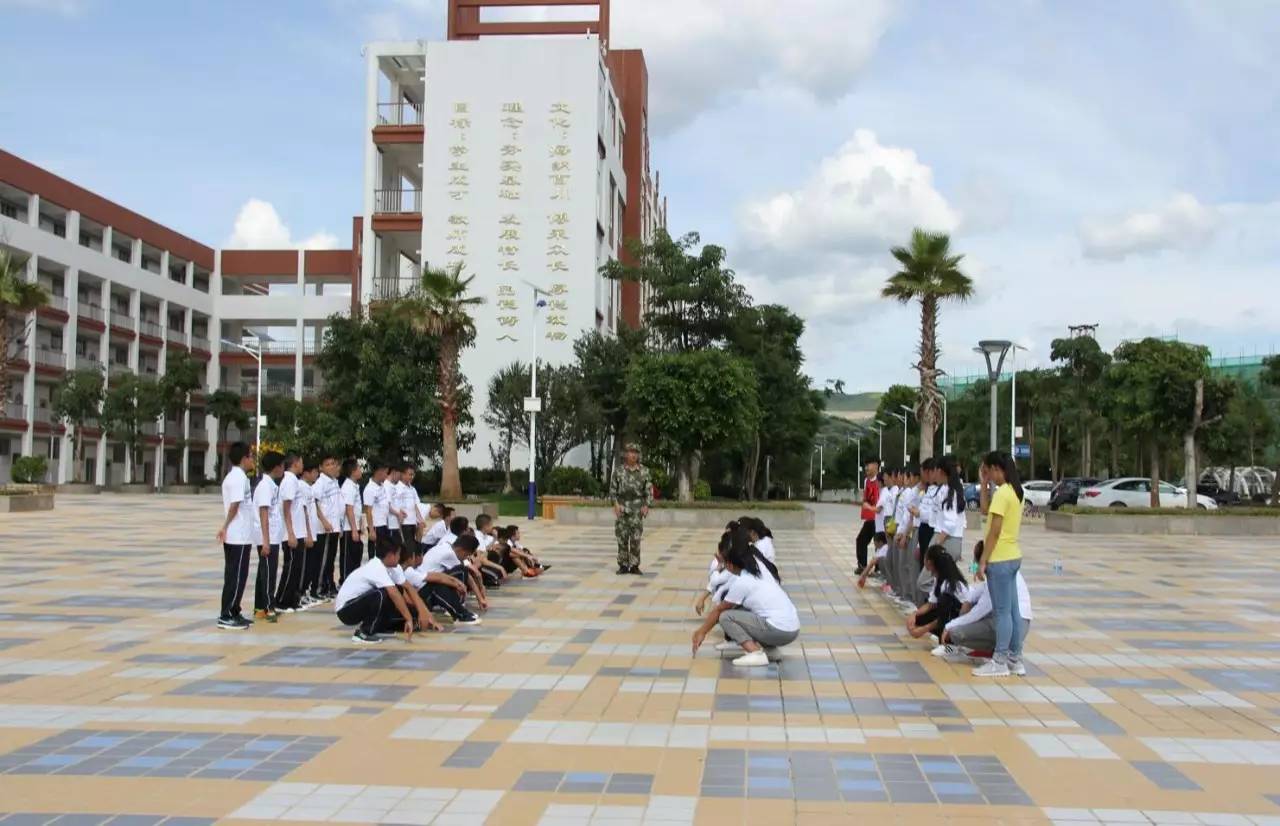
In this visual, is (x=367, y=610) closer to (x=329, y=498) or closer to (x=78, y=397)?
(x=329, y=498)

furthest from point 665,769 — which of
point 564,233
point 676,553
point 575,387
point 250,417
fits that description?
point 250,417

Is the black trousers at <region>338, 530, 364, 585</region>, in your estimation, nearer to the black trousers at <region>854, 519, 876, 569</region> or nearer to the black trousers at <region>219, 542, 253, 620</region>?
the black trousers at <region>219, 542, 253, 620</region>

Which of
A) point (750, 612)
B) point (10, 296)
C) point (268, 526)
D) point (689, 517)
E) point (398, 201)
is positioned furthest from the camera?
point (398, 201)

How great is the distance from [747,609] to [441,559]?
3857mm

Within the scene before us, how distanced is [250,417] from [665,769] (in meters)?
59.5

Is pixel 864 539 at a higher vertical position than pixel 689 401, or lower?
lower

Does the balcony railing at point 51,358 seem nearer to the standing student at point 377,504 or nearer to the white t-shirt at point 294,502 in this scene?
the standing student at point 377,504

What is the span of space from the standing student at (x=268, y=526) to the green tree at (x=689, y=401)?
21.4 m

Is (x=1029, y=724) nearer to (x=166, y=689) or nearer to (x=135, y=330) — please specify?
(x=166, y=689)

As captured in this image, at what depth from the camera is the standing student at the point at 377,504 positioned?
43.4ft

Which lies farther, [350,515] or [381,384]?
[381,384]

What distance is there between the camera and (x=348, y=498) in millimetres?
12586

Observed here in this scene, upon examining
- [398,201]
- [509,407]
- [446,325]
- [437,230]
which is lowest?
[509,407]

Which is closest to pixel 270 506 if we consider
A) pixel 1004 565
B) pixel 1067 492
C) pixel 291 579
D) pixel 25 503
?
pixel 291 579
